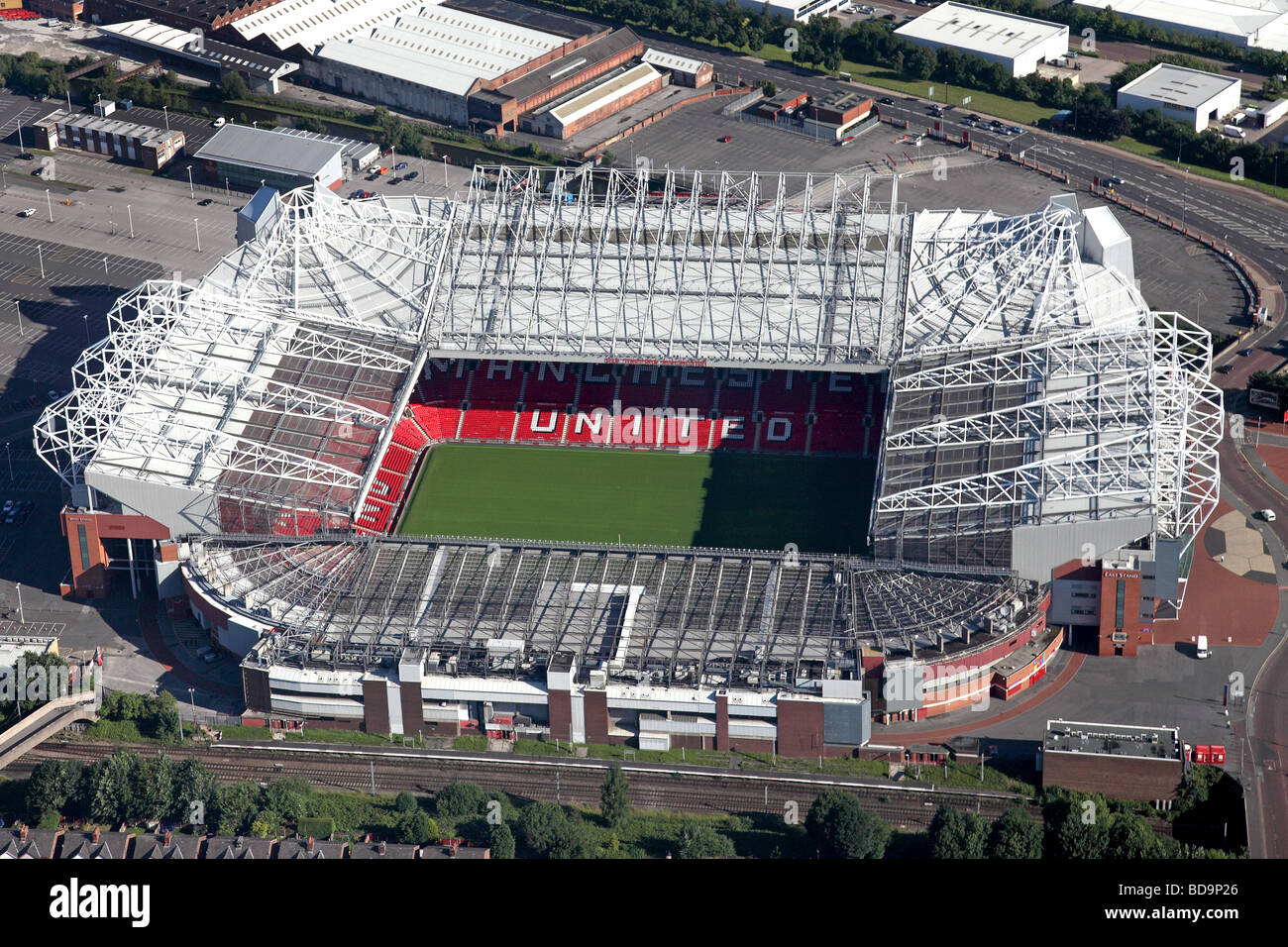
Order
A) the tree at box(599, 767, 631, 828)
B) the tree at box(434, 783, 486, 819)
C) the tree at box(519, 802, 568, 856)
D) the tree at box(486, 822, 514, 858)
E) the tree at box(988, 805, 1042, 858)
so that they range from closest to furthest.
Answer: the tree at box(988, 805, 1042, 858)
the tree at box(519, 802, 568, 856)
the tree at box(486, 822, 514, 858)
the tree at box(434, 783, 486, 819)
the tree at box(599, 767, 631, 828)

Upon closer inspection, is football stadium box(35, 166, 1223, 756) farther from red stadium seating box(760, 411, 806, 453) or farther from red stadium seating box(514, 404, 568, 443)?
red stadium seating box(760, 411, 806, 453)

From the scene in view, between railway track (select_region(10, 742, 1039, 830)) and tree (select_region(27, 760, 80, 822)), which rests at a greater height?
tree (select_region(27, 760, 80, 822))

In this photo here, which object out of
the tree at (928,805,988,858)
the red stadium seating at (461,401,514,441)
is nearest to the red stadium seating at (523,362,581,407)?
the red stadium seating at (461,401,514,441)

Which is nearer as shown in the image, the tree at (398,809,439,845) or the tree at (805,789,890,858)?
the tree at (805,789,890,858)

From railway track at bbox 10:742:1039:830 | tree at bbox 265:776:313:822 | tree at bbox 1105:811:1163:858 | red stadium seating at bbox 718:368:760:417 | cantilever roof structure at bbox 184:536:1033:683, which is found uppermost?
red stadium seating at bbox 718:368:760:417

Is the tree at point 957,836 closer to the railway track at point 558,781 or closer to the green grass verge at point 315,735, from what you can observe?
the railway track at point 558,781

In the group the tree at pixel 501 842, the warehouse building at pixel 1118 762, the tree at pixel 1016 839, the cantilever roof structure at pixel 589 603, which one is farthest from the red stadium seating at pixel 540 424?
the tree at pixel 1016 839

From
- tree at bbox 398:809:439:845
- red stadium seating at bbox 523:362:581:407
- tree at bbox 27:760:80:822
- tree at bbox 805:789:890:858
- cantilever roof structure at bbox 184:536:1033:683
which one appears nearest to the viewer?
tree at bbox 805:789:890:858

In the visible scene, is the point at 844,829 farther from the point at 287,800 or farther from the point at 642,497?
the point at 642,497
